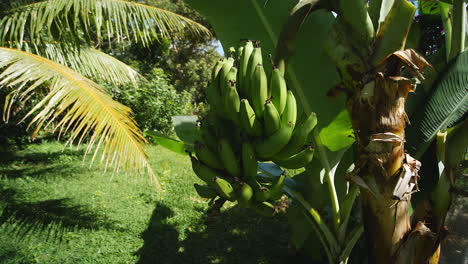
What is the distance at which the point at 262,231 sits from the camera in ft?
10.8

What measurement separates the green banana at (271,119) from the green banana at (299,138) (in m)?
0.11

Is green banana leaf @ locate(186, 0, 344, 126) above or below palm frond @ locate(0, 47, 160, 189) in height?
above

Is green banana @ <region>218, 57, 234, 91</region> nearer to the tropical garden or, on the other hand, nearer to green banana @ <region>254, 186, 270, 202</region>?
the tropical garden

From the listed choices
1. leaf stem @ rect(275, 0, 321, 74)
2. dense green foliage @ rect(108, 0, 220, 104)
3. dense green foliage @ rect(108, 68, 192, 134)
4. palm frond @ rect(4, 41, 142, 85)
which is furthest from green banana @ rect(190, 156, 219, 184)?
dense green foliage @ rect(108, 0, 220, 104)

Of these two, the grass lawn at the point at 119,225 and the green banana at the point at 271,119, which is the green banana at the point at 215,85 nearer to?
the green banana at the point at 271,119

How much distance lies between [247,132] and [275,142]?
0.11m

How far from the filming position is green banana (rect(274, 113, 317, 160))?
1.13 metres

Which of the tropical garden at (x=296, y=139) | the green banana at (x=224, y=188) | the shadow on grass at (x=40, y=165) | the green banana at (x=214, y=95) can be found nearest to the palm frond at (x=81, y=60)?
the tropical garden at (x=296, y=139)

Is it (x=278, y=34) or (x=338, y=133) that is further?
(x=278, y=34)

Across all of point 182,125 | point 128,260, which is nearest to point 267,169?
point 182,125

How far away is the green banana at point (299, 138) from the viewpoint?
1.13m

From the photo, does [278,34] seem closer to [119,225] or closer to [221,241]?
[221,241]

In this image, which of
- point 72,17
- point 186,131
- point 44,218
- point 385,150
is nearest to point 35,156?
point 44,218

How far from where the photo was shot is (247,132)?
111cm
